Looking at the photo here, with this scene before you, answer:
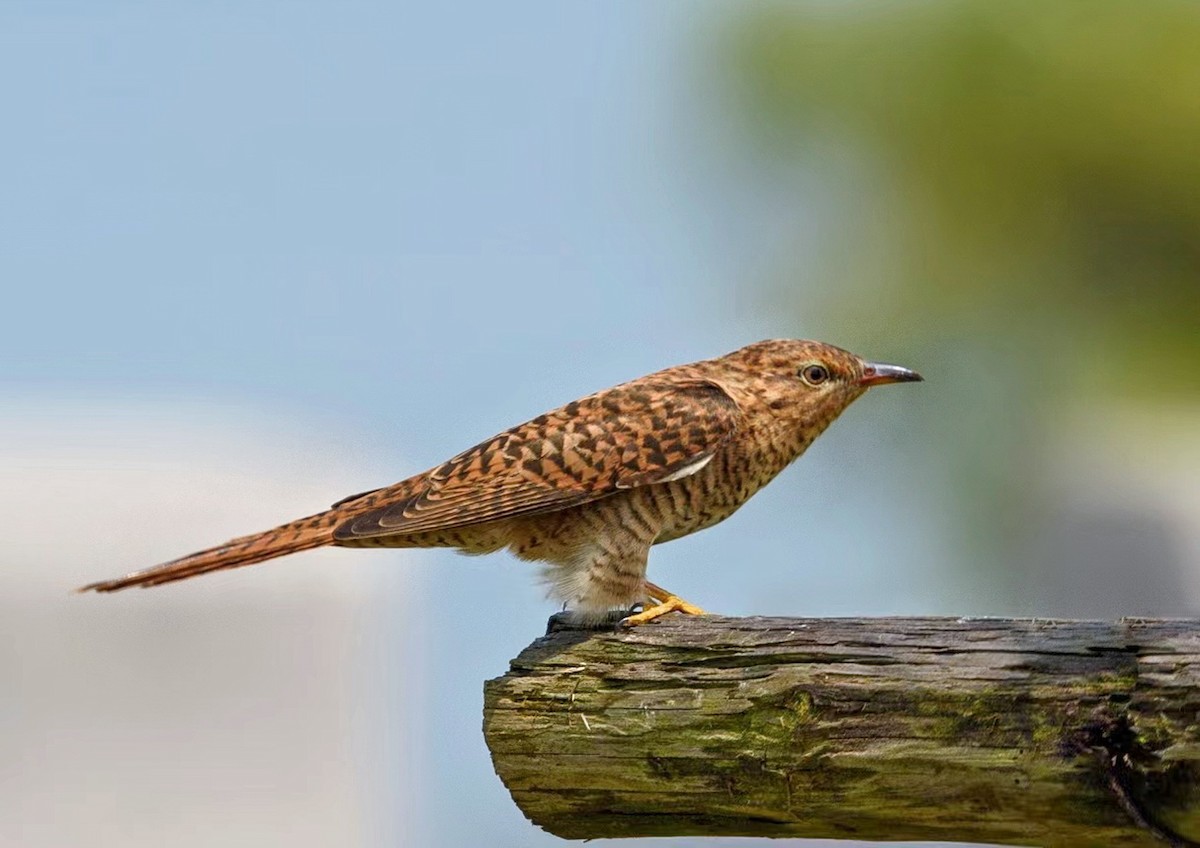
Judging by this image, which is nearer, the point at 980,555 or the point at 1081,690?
the point at 1081,690

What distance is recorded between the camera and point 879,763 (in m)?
2.36

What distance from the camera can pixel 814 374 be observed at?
3980 mm

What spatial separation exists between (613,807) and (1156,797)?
837mm

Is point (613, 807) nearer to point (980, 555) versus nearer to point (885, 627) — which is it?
point (885, 627)

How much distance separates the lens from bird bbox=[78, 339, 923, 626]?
3.48m

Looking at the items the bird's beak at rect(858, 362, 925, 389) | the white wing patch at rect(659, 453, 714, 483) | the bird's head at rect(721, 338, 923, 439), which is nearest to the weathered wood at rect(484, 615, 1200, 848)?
the white wing patch at rect(659, 453, 714, 483)

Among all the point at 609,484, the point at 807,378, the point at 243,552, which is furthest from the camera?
the point at 807,378

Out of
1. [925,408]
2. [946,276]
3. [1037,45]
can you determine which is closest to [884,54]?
→ [1037,45]

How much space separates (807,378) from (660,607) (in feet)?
2.75

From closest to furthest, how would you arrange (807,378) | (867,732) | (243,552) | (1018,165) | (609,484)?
(867,732), (243,552), (609,484), (807,378), (1018,165)

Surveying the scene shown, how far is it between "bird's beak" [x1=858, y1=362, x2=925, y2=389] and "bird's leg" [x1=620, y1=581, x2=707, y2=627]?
810mm

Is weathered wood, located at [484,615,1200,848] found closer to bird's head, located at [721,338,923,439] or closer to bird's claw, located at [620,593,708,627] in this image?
bird's claw, located at [620,593,708,627]

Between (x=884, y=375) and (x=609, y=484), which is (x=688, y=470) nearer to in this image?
(x=609, y=484)

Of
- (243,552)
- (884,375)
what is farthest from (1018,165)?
(243,552)
